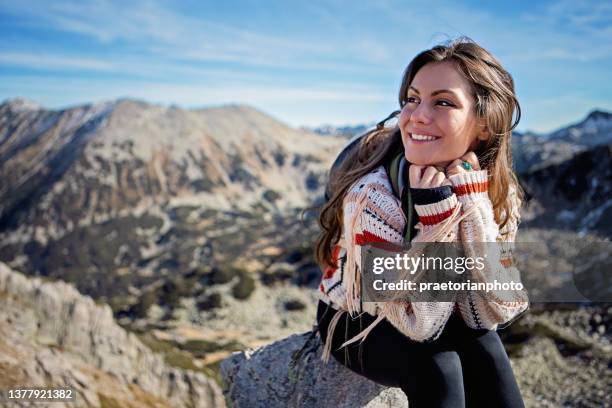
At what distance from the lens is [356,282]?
10.9 ft

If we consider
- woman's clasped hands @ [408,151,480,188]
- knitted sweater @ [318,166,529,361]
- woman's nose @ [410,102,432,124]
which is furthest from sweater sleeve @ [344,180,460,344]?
woman's nose @ [410,102,432,124]

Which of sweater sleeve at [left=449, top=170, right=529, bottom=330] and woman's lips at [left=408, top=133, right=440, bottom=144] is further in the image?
woman's lips at [left=408, top=133, right=440, bottom=144]

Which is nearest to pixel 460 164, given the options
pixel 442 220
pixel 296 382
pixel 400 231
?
pixel 442 220

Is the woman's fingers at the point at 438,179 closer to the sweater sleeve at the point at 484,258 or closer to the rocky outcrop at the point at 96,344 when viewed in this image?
the sweater sleeve at the point at 484,258

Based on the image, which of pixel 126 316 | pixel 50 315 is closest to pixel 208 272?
pixel 126 316

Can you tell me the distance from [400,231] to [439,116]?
0.88 meters

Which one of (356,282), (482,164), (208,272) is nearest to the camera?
(356,282)

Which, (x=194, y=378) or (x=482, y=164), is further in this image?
(x=194, y=378)

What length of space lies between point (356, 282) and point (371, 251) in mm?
357

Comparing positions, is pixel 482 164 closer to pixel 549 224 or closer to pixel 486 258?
pixel 486 258

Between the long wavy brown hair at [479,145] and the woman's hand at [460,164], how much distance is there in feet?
0.80

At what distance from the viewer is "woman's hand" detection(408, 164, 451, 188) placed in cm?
306

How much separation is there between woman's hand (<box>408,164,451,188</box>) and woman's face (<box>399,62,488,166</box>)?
9cm

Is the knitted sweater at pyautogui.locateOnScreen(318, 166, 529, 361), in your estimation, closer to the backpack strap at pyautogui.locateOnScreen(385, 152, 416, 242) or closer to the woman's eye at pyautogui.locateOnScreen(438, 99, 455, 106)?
the backpack strap at pyautogui.locateOnScreen(385, 152, 416, 242)
